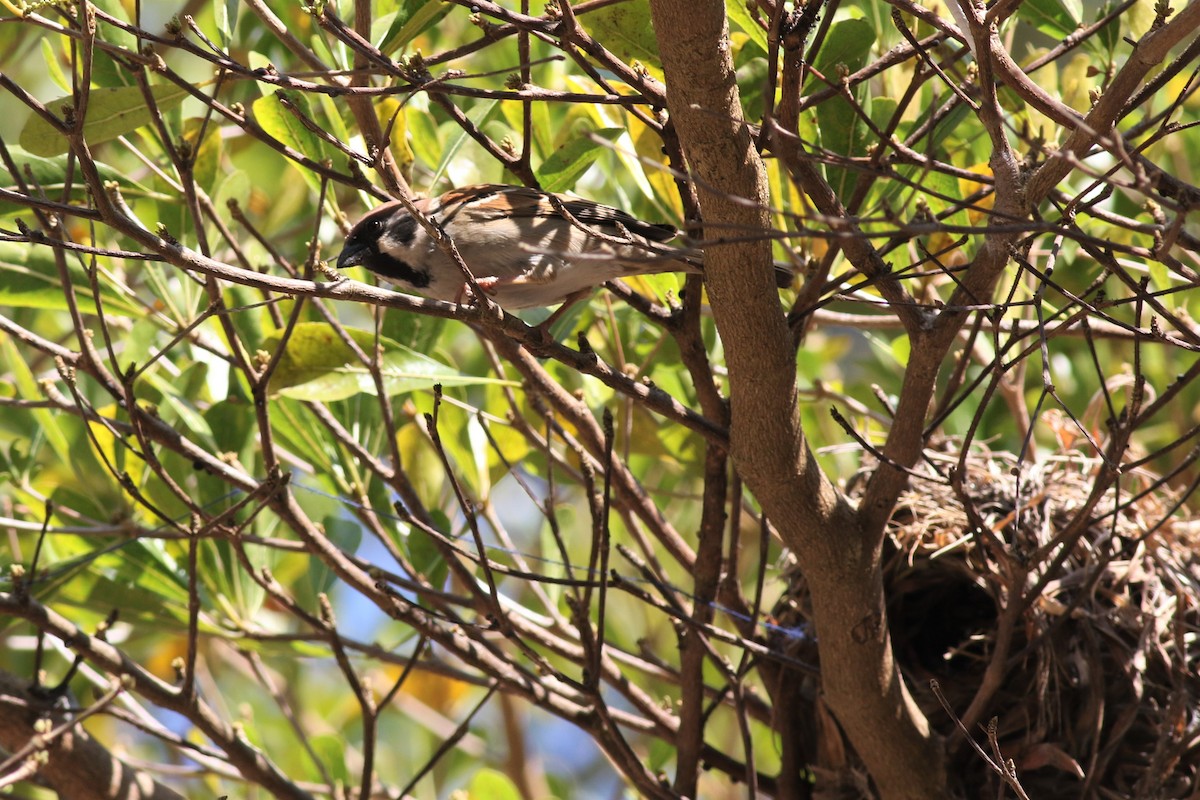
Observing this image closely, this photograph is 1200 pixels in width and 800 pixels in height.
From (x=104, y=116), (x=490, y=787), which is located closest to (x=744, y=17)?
(x=104, y=116)

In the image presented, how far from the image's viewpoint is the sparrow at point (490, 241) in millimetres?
3449

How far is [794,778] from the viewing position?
133 inches

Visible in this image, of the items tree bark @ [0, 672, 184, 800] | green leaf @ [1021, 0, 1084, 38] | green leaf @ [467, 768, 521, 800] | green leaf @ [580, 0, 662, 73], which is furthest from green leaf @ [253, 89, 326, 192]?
green leaf @ [467, 768, 521, 800]

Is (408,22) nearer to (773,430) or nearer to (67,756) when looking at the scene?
(773,430)

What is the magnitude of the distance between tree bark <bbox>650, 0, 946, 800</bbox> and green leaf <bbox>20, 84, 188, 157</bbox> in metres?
1.28

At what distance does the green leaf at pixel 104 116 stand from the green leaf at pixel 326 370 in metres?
0.64

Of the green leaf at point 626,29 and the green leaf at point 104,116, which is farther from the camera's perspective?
the green leaf at point 626,29

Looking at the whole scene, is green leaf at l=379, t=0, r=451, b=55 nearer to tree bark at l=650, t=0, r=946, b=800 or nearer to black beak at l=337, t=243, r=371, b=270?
tree bark at l=650, t=0, r=946, b=800

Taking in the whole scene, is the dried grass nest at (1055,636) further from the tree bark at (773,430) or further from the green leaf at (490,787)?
the green leaf at (490,787)

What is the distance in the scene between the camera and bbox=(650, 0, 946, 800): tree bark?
7.23ft

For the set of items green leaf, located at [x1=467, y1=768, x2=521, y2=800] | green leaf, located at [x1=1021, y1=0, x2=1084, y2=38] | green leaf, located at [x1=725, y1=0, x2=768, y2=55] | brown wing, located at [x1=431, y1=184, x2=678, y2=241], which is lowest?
green leaf, located at [x1=467, y1=768, x2=521, y2=800]

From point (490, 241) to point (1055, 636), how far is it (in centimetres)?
196

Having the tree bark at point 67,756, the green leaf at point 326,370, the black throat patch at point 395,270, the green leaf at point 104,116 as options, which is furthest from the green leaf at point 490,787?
the green leaf at point 104,116

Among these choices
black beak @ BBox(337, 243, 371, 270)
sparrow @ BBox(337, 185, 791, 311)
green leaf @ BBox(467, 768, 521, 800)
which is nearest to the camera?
sparrow @ BBox(337, 185, 791, 311)
